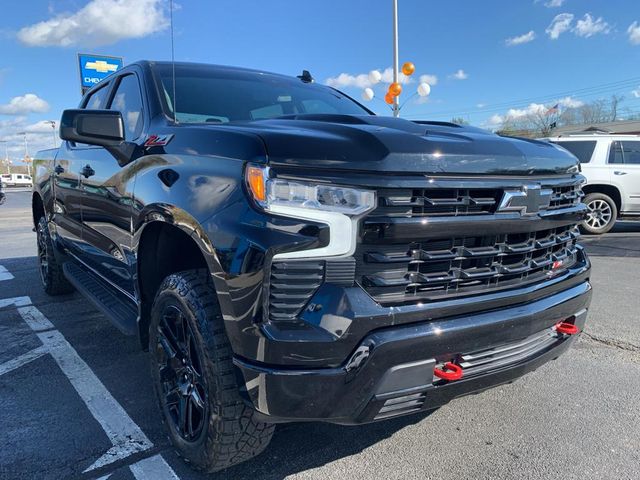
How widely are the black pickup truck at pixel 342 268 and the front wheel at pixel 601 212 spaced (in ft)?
26.1

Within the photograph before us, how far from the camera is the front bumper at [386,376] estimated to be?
1.70 m

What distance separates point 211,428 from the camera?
1.97 m

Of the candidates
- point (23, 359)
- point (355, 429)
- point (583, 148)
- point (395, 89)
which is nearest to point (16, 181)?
point (395, 89)

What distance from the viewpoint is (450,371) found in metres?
1.91

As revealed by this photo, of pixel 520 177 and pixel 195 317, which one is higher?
pixel 520 177

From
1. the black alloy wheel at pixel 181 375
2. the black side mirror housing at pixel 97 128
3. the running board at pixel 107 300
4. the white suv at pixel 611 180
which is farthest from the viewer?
the white suv at pixel 611 180

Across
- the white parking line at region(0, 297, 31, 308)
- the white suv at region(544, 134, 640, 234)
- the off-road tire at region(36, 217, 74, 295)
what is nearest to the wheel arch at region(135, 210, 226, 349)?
the off-road tire at region(36, 217, 74, 295)

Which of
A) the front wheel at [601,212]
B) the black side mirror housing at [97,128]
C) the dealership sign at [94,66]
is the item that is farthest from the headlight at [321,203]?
the dealership sign at [94,66]

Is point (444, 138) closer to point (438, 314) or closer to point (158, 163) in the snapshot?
point (438, 314)

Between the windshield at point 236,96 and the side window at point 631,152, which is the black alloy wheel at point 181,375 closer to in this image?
the windshield at point 236,96

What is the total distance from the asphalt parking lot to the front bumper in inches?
22.1

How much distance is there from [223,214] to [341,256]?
0.48m

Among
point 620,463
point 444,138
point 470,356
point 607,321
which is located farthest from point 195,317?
point 607,321

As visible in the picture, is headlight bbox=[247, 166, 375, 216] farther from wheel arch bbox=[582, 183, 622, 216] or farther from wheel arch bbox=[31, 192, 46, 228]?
wheel arch bbox=[582, 183, 622, 216]
